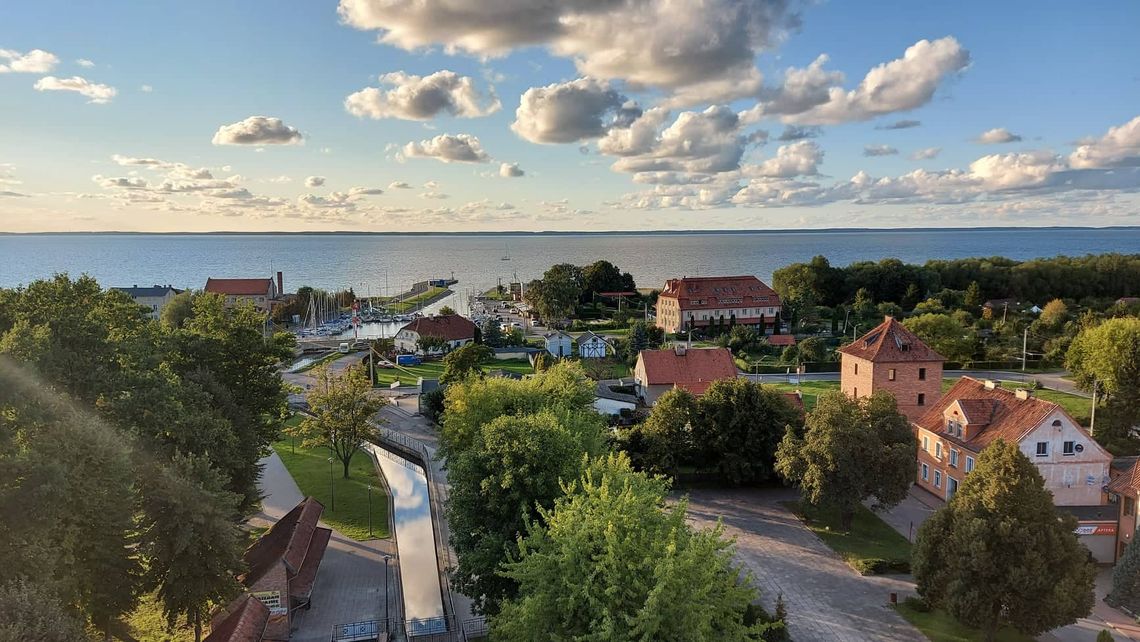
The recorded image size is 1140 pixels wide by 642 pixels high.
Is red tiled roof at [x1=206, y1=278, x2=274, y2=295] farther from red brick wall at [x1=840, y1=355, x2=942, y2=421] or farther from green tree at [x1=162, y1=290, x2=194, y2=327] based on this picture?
red brick wall at [x1=840, y1=355, x2=942, y2=421]

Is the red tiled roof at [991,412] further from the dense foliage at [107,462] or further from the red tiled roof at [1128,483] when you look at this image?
the dense foliage at [107,462]

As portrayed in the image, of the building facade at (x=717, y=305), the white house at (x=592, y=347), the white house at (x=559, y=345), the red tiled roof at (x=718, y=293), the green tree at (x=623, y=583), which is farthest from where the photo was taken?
the red tiled roof at (x=718, y=293)

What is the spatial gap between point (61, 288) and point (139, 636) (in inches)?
474

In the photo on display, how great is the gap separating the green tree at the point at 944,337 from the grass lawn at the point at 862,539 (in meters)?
38.0

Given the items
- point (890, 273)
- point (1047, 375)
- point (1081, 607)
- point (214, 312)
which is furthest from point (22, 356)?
point (890, 273)

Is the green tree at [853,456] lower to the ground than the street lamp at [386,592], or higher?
Answer: higher

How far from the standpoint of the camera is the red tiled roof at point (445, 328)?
76.2 meters

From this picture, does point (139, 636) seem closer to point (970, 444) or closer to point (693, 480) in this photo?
point (693, 480)

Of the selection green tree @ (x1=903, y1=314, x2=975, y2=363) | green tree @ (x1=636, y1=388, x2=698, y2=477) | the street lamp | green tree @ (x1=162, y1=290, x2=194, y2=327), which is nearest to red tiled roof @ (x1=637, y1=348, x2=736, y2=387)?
green tree @ (x1=636, y1=388, x2=698, y2=477)

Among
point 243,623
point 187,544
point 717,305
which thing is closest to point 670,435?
point 243,623

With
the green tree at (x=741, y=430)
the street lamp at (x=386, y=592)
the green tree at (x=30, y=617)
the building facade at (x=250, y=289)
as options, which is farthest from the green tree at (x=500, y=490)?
the building facade at (x=250, y=289)

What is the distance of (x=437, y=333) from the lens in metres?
76.3

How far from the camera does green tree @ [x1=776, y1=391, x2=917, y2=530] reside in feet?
90.4

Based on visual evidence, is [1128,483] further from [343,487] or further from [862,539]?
[343,487]
